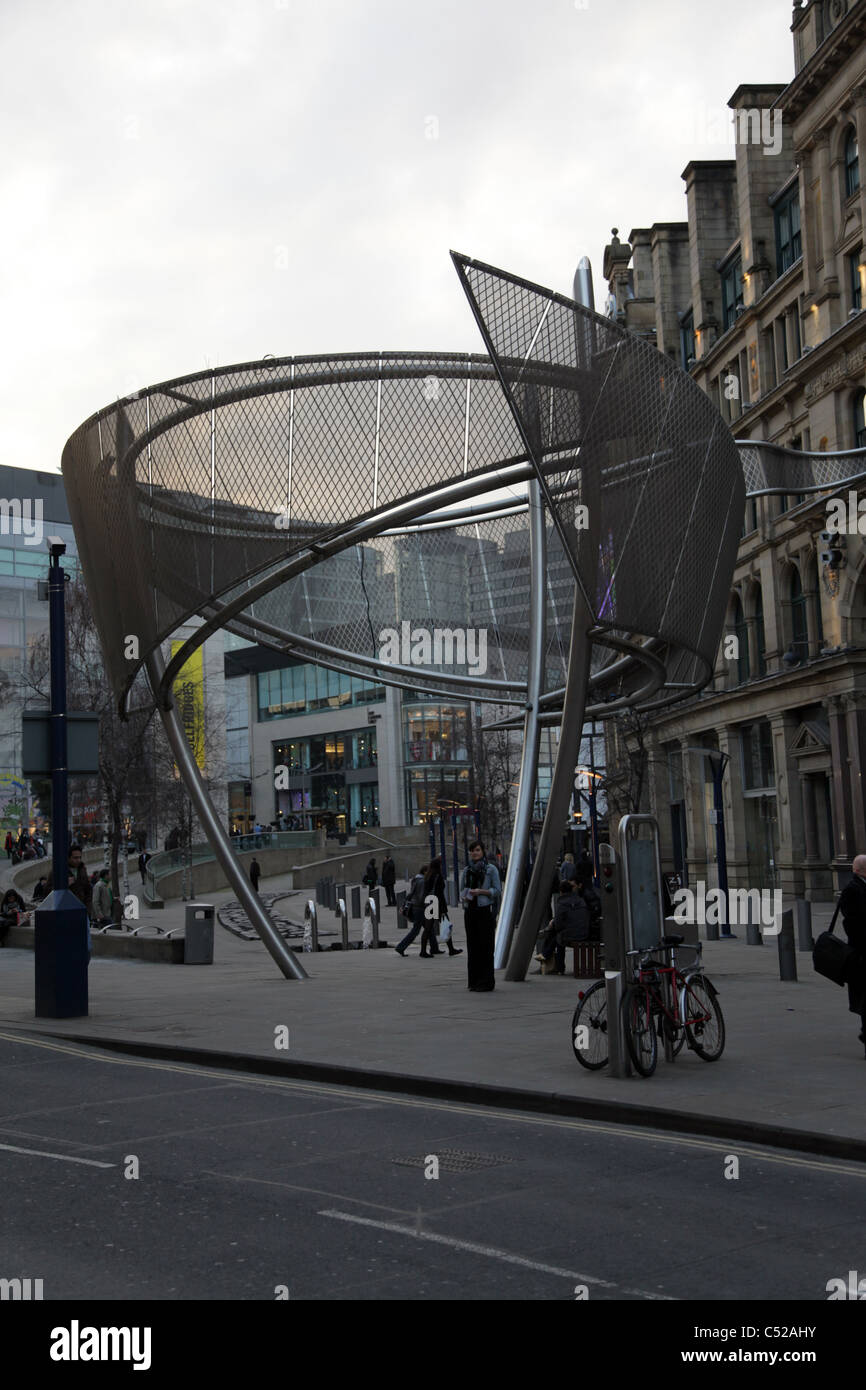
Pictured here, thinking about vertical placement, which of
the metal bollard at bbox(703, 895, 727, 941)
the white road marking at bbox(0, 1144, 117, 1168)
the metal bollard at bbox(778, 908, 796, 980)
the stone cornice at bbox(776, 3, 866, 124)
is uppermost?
the stone cornice at bbox(776, 3, 866, 124)

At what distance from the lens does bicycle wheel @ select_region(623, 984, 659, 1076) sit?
10.9m

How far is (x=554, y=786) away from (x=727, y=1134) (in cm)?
1076

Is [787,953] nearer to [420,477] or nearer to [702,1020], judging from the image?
[702,1020]

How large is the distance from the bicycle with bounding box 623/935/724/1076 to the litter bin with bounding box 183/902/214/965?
603 inches

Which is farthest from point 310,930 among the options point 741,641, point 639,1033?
point 741,641

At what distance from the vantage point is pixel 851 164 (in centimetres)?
3878

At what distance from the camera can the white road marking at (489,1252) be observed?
222 inches

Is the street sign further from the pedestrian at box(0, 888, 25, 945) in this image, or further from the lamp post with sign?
the pedestrian at box(0, 888, 25, 945)

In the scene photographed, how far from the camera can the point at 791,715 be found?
143ft

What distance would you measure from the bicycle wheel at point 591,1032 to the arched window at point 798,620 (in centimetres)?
3336

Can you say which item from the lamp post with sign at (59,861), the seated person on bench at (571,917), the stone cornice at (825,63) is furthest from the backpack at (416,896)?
the stone cornice at (825,63)

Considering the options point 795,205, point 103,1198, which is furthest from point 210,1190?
point 795,205

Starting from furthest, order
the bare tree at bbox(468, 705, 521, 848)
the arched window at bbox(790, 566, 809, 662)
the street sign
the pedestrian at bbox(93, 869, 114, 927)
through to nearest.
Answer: the bare tree at bbox(468, 705, 521, 848), the arched window at bbox(790, 566, 809, 662), the pedestrian at bbox(93, 869, 114, 927), the street sign

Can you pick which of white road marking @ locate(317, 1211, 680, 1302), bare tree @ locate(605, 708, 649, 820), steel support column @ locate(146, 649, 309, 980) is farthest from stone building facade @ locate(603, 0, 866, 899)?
white road marking @ locate(317, 1211, 680, 1302)
